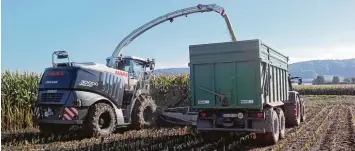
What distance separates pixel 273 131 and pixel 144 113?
5603mm

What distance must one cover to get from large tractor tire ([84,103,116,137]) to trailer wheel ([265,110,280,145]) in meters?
4.73

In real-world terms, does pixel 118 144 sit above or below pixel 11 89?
below

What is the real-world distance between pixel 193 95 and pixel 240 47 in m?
1.81

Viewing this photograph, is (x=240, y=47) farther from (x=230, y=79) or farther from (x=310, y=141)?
(x=310, y=141)

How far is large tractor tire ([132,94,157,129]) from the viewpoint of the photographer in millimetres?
13164

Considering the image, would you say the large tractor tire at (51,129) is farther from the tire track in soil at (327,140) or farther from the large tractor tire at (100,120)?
the tire track in soil at (327,140)

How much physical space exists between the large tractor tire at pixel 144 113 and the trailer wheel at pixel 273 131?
4.91 m

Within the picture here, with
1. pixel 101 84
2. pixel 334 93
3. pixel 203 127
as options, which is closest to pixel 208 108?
pixel 203 127

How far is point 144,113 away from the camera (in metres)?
13.9

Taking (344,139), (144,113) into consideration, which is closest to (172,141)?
(144,113)

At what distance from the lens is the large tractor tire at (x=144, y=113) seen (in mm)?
13164

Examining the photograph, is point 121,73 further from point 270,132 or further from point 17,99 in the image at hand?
point 270,132

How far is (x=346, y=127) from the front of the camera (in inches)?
526

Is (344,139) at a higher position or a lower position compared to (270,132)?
lower
